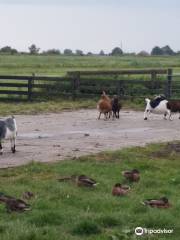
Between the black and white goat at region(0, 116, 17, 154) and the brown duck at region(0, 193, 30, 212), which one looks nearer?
the brown duck at region(0, 193, 30, 212)

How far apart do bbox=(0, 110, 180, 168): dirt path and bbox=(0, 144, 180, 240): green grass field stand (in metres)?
1.43

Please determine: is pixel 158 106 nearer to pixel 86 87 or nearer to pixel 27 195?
pixel 86 87

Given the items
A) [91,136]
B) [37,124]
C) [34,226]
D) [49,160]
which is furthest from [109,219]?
[37,124]

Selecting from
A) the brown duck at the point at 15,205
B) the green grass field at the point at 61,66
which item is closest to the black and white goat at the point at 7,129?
the brown duck at the point at 15,205

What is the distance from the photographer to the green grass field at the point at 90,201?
826cm

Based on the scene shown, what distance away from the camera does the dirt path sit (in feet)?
50.0

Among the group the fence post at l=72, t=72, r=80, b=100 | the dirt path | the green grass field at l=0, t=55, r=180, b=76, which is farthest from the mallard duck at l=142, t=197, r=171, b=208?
the green grass field at l=0, t=55, r=180, b=76

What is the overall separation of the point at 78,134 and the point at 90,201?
9440 mm

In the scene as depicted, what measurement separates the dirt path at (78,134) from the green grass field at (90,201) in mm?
1426

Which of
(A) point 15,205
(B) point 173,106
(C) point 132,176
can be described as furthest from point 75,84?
(A) point 15,205

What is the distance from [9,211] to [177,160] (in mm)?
6151

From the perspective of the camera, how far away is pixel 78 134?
19281 mm

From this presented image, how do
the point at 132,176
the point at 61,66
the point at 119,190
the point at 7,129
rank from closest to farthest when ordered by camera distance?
the point at 119,190 → the point at 132,176 → the point at 7,129 → the point at 61,66

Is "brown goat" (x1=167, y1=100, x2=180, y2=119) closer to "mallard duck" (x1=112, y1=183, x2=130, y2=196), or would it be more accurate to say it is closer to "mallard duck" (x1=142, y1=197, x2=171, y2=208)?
"mallard duck" (x1=112, y1=183, x2=130, y2=196)
